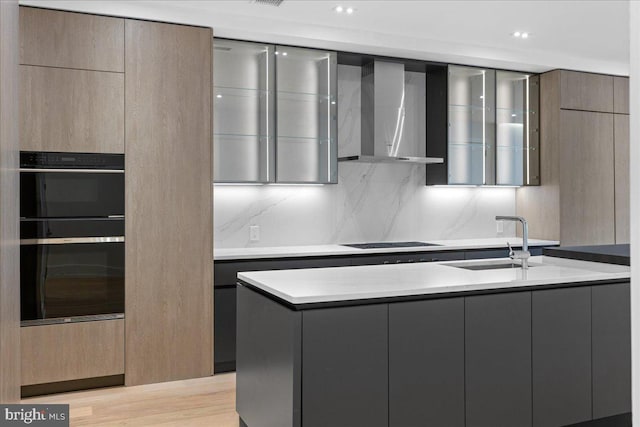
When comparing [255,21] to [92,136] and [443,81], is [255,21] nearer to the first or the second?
[92,136]

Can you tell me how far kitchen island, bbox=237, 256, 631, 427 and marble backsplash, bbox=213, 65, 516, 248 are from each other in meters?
1.76

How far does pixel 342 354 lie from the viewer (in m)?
2.25

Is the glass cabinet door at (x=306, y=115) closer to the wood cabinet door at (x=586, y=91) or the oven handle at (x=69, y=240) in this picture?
the oven handle at (x=69, y=240)

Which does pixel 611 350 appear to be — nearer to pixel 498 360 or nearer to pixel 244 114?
pixel 498 360

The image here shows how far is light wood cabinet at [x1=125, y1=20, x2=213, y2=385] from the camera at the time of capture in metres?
3.64

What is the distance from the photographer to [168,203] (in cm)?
373

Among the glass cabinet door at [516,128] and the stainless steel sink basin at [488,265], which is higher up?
the glass cabinet door at [516,128]

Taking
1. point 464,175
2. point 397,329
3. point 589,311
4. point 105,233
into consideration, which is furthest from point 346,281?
point 464,175

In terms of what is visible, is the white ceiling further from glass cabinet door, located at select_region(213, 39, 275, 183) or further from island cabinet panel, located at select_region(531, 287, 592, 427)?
island cabinet panel, located at select_region(531, 287, 592, 427)

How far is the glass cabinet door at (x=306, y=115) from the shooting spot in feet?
14.2

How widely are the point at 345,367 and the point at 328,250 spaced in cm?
209

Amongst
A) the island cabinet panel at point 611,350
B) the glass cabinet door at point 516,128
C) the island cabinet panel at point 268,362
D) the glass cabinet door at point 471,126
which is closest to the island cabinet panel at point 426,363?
the island cabinet panel at point 268,362

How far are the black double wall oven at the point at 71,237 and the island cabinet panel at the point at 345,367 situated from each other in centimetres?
193

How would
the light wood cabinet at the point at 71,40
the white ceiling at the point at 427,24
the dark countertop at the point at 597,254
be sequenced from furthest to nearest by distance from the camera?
the white ceiling at the point at 427,24 → the light wood cabinet at the point at 71,40 → the dark countertop at the point at 597,254
